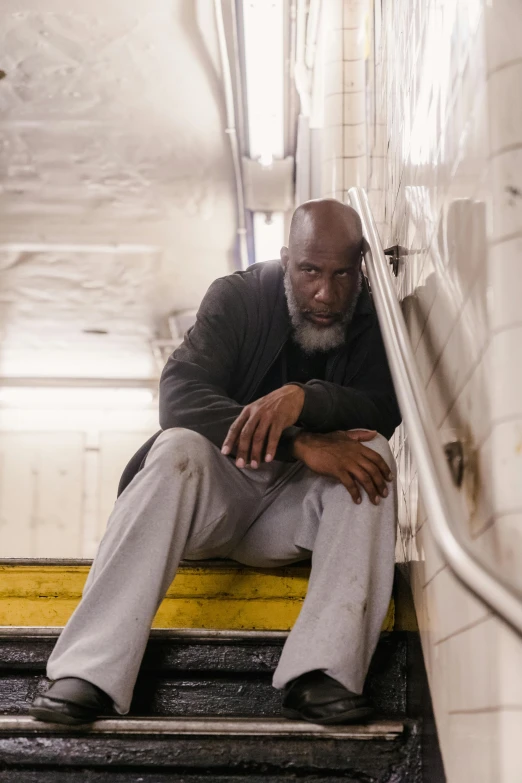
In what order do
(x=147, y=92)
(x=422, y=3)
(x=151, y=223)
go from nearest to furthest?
(x=422, y=3)
(x=147, y=92)
(x=151, y=223)

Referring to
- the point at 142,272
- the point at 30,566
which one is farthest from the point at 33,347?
the point at 30,566

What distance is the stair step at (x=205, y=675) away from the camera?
1.66m

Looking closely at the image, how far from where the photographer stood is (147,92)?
4332 mm

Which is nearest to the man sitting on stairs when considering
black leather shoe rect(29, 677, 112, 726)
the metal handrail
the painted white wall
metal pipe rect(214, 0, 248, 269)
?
black leather shoe rect(29, 677, 112, 726)

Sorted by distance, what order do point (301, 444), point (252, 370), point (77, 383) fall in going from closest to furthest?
1. point (301, 444)
2. point (252, 370)
3. point (77, 383)

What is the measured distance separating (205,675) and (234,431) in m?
0.50

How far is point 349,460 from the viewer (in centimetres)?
167

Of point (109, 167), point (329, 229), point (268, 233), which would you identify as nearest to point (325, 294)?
point (329, 229)

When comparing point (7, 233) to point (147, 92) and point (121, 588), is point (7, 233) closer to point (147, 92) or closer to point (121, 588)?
point (147, 92)

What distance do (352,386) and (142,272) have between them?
4545 mm

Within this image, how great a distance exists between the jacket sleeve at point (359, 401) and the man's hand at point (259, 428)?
0.07 meters

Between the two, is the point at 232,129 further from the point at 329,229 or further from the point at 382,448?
the point at 382,448

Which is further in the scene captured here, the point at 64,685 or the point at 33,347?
the point at 33,347

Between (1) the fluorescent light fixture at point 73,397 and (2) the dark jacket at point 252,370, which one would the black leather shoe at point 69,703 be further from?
(1) the fluorescent light fixture at point 73,397
